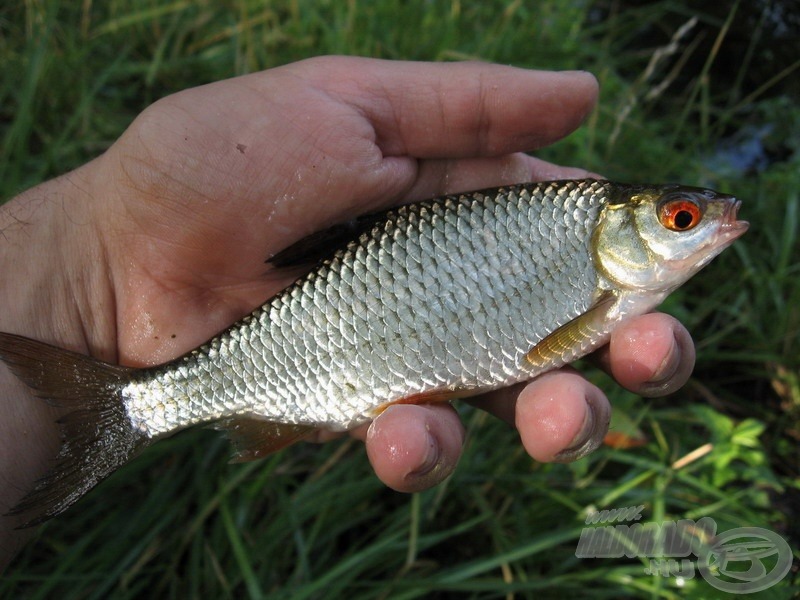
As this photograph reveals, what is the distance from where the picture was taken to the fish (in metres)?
2.23

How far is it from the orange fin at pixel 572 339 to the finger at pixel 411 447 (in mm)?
404

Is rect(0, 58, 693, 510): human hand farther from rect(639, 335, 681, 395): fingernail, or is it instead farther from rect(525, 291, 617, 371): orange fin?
rect(639, 335, 681, 395): fingernail

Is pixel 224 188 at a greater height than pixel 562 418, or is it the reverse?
pixel 224 188

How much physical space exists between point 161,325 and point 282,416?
710 mm

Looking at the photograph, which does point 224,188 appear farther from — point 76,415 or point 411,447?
point 411,447

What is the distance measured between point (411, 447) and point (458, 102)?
139 cm

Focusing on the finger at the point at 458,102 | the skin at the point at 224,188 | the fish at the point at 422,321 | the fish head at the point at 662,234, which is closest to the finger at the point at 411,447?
the fish at the point at 422,321

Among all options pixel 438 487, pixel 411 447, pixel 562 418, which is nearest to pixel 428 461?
pixel 411 447

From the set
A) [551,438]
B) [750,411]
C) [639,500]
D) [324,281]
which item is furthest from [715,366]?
[324,281]

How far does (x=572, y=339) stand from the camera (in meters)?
2.25

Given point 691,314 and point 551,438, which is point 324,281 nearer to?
point 551,438

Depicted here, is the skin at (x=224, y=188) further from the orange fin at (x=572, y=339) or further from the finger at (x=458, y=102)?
the orange fin at (x=572, y=339)

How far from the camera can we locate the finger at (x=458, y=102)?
2.55 meters

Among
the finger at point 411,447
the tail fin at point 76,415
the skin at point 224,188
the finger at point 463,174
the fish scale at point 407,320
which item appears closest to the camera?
the finger at point 411,447
